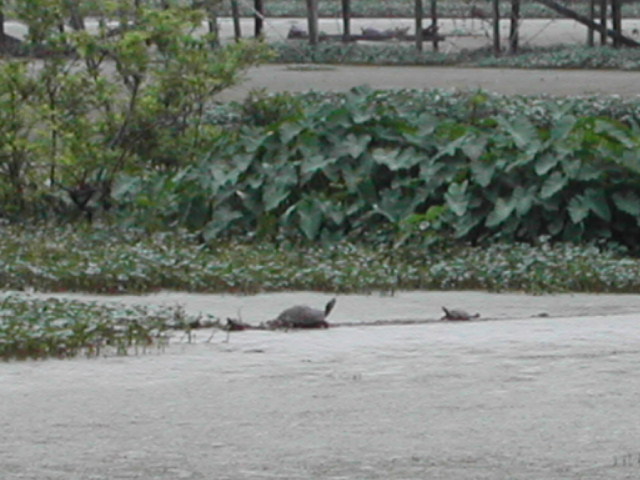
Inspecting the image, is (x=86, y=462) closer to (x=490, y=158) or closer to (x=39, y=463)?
(x=39, y=463)

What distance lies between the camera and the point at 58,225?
12125 mm

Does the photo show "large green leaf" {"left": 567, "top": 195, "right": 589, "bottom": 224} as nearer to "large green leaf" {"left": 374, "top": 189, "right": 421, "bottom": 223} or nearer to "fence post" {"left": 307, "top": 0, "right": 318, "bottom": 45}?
"large green leaf" {"left": 374, "top": 189, "right": 421, "bottom": 223}

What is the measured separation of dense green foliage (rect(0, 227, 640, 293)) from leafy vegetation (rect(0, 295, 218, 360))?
1550 mm

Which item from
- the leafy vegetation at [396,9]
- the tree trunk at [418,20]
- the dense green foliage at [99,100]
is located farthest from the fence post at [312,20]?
the dense green foliage at [99,100]

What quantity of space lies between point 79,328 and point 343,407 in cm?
159

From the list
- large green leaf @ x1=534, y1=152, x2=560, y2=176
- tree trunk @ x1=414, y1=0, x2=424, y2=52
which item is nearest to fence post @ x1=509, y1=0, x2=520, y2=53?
tree trunk @ x1=414, y1=0, x2=424, y2=52

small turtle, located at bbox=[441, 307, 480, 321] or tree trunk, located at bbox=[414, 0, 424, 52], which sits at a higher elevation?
tree trunk, located at bbox=[414, 0, 424, 52]

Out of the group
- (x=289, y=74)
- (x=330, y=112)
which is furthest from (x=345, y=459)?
(x=289, y=74)

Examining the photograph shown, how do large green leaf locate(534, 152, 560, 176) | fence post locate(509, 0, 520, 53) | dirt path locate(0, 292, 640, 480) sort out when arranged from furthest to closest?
fence post locate(509, 0, 520, 53) < large green leaf locate(534, 152, 560, 176) < dirt path locate(0, 292, 640, 480)

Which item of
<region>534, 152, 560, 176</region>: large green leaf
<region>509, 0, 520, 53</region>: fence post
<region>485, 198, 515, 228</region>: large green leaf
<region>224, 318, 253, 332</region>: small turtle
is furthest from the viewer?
<region>509, 0, 520, 53</region>: fence post

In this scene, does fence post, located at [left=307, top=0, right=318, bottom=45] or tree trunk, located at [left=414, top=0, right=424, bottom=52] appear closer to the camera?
tree trunk, located at [left=414, top=0, right=424, bottom=52]

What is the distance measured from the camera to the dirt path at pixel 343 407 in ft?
17.0

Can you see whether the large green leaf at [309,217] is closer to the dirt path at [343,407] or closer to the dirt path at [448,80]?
the dirt path at [343,407]

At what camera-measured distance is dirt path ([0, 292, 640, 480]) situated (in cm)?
518
